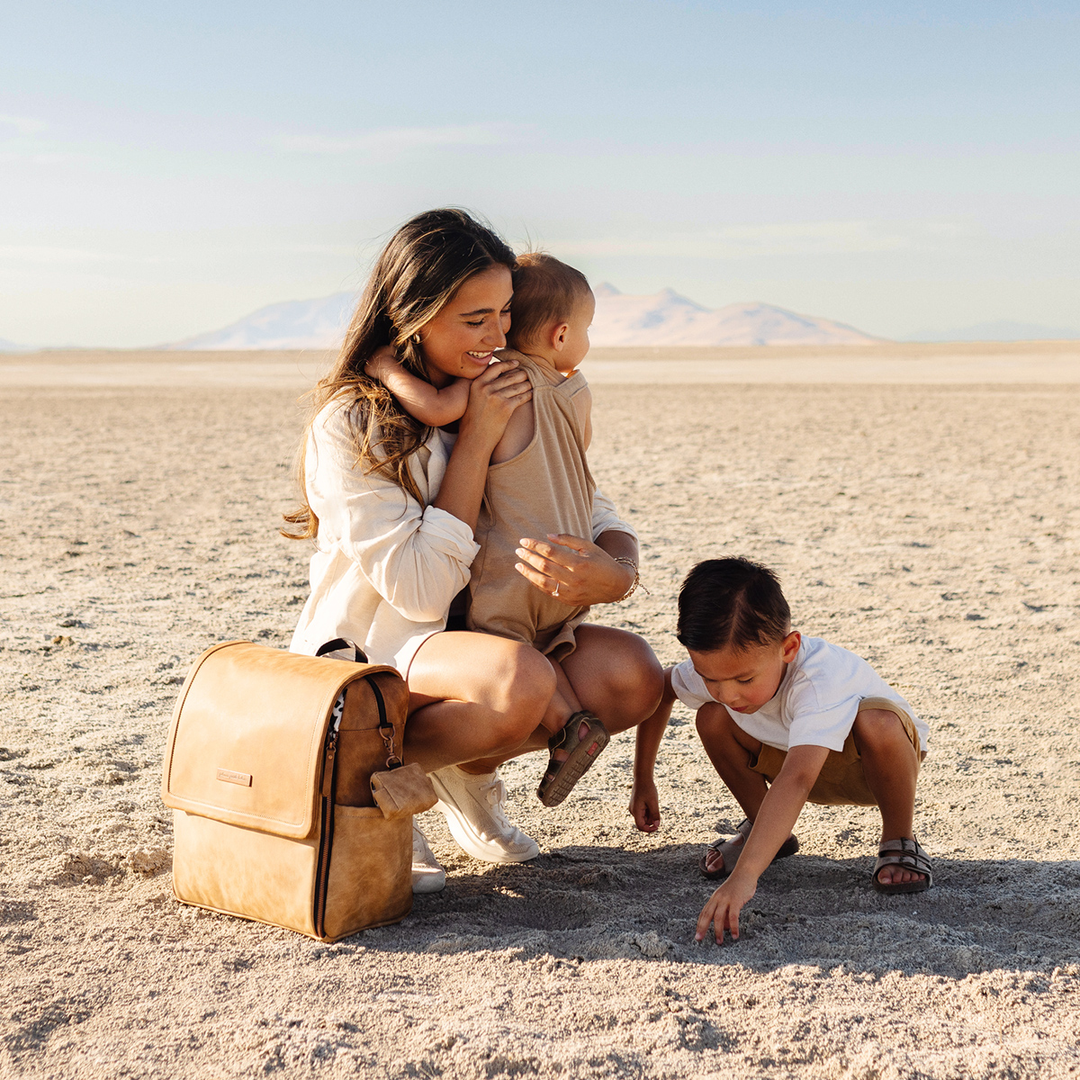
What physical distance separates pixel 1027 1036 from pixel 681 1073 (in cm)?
70

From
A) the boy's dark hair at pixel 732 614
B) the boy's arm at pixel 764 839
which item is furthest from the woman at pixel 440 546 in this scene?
the boy's arm at pixel 764 839

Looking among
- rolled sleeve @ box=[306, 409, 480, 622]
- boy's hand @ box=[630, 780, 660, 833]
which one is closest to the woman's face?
rolled sleeve @ box=[306, 409, 480, 622]

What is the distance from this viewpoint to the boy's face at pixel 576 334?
10.6 ft

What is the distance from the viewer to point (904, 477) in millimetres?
10656

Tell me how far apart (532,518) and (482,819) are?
0.87 metres

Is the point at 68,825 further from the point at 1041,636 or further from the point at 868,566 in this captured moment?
the point at 868,566

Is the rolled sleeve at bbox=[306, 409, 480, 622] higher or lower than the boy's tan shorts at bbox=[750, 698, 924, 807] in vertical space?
higher

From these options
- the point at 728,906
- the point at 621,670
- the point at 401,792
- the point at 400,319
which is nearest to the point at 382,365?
the point at 400,319

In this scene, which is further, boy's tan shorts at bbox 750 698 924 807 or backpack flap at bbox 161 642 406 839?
boy's tan shorts at bbox 750 698 924 807

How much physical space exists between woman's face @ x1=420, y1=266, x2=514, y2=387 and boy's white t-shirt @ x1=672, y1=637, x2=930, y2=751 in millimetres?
1028

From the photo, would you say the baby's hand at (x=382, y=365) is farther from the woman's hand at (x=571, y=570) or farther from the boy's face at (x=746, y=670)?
the boy's face at (x=746, y=670)

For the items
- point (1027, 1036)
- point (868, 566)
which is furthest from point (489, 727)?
point (868, 566)

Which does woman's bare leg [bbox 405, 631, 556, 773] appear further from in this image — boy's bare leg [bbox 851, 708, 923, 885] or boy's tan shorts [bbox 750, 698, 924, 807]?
boy's bare leg [bbox 851, 708, 923, 885]

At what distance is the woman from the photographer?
113 inches
